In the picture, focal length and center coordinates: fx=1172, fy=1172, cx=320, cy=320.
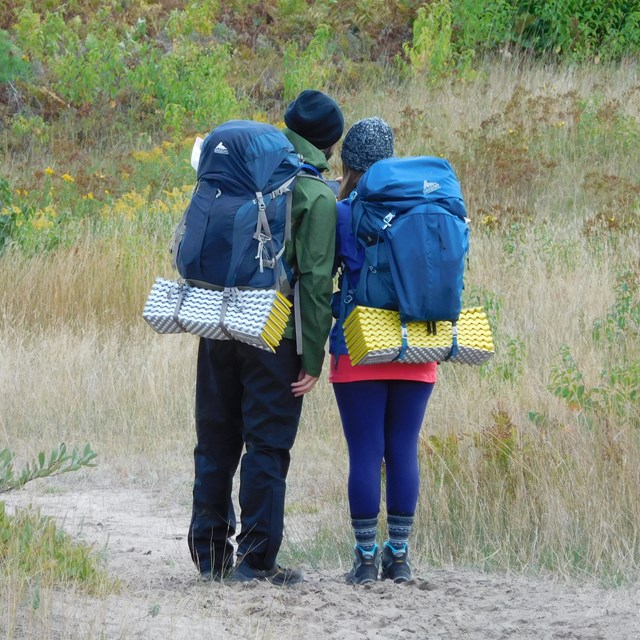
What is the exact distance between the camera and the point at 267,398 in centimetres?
426

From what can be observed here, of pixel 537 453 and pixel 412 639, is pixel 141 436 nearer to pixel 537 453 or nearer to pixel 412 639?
pixel 537 453

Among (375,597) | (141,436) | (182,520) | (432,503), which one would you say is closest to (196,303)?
(375,597)

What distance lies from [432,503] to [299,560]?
2.19 ft

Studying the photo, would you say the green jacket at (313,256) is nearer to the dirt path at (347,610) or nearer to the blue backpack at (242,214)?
the blue backpack at (242,214)

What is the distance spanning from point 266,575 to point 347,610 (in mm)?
445

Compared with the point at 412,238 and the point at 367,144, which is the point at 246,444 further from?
the point at 367,144

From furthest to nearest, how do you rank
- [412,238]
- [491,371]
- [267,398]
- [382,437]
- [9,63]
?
[9,63] → [491,371] → [382,437] → [267,398] → [412,238]

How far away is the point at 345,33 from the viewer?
1677 cm

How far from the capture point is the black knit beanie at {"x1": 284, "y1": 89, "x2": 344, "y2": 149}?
435cm

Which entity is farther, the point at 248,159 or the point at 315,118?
the point at 315,118

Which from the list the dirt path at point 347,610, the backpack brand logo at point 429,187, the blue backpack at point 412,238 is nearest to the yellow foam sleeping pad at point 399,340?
the blue backpack at point 412,238

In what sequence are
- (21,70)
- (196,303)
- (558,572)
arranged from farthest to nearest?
1. (21,70)
2. (558,572)
3. (196,303)

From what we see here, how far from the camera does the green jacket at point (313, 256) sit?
Result: 13.7 ft

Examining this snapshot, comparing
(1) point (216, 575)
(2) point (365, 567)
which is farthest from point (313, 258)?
(1) point (216, 575)
